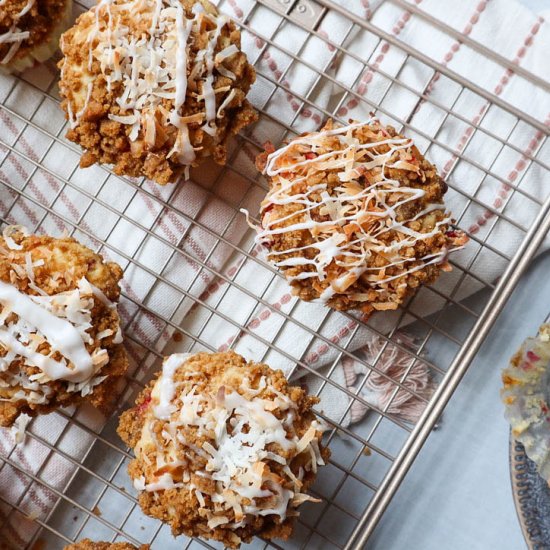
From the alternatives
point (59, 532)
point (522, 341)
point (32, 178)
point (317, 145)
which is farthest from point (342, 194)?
point (59, 532)

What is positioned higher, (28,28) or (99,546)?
(28,28)

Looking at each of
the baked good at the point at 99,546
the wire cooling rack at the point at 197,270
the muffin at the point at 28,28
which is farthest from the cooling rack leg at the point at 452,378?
the muffin at the point at 28,28

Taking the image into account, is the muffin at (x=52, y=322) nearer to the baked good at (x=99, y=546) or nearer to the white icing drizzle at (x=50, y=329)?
the white icing drizzle at (x=50, y=329)

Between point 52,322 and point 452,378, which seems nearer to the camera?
point 52,322

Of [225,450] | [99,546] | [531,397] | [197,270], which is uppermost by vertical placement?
Result: [531,397]

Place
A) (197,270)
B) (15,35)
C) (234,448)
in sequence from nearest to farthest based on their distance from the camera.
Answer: (234,448) → (15,35) → (197,270)

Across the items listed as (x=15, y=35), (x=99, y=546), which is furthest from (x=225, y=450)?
(x=15, y=35)

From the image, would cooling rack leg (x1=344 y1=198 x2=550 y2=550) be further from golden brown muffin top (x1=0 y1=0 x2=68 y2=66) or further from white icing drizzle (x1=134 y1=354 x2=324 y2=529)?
golden brown muffin top (x1=0 y1=0 x2=68 y2=66)

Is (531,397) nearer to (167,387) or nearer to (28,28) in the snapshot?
(167,387)

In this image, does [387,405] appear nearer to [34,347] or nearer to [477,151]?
[477,151]
